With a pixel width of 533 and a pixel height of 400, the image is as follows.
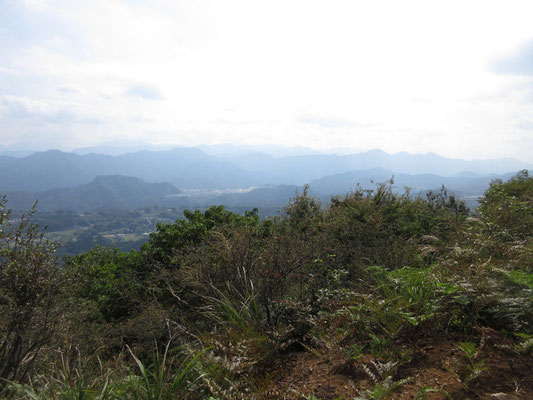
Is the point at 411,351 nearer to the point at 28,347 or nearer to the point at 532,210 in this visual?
the point at 28,347

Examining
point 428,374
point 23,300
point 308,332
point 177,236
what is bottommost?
point 177,236

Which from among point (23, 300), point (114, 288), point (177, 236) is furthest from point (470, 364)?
point (177, 236)

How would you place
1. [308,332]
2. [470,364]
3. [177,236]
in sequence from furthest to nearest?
[177,236]
[308,332]
[470,364]

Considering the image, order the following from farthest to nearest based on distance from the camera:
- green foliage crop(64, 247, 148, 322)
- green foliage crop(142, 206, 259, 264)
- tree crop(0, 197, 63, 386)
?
green foliage crop(142, 206, 259, 264) < green foliage crop(64, 247, 148, 322) < tree crop(0, 197, 63, 386)

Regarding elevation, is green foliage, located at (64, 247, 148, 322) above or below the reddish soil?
below

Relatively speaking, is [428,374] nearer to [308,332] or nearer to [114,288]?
[308,332]

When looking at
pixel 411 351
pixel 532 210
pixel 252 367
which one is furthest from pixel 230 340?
pixel 532 210

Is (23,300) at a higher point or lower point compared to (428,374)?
higher

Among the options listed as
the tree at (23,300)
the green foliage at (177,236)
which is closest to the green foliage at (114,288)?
the green foliage at (177,236)

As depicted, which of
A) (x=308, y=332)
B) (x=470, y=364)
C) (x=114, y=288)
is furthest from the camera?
(x=114, y=288)

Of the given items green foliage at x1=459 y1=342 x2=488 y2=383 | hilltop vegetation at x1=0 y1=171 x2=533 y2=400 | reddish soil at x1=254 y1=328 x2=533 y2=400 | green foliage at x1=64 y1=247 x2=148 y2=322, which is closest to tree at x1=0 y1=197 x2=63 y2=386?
hilltop vegetation at x1=0 y1=171 x2=533 y2=400

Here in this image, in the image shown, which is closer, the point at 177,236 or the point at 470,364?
the point at 470,364

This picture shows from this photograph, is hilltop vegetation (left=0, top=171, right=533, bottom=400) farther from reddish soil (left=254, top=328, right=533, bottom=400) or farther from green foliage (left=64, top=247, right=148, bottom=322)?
green foliage (left=64, top=247, right=148, bottom=322)

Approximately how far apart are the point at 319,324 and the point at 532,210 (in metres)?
5.09
